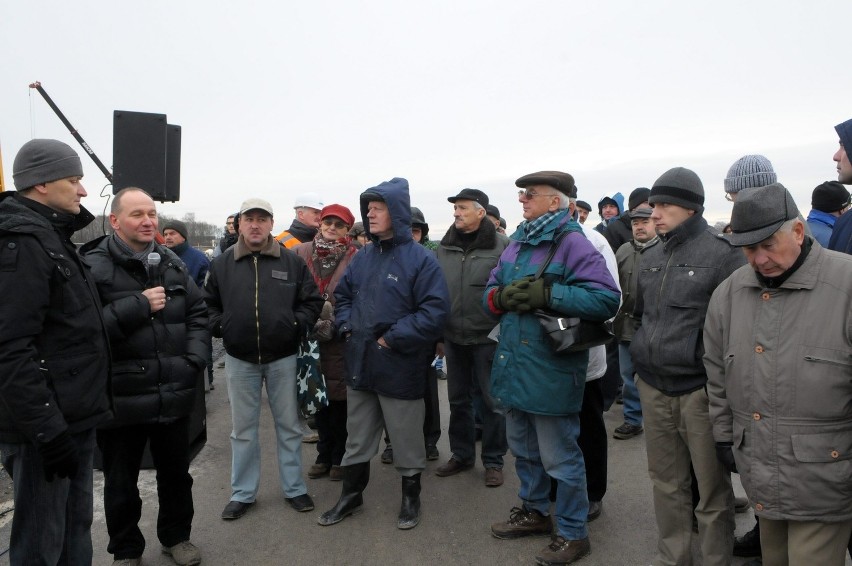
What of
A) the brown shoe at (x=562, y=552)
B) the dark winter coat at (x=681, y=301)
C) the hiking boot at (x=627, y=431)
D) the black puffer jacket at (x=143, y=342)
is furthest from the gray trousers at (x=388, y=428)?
the hiking boot at (x=627, y=431)

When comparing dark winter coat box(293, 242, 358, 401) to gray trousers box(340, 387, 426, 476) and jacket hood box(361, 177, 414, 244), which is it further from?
jacket hood box(361, 177, 414, 244)

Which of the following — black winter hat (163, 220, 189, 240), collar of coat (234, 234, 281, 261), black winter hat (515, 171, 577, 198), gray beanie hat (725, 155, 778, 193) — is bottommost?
black winter hat (163, 220, 189, 240)

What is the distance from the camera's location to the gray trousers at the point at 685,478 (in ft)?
9.37

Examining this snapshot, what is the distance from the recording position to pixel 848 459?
7.07 feet

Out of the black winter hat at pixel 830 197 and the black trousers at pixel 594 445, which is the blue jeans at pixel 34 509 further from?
the black winter hat at pixel 830 197

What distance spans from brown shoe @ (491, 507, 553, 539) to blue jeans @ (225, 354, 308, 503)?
1.51 metres

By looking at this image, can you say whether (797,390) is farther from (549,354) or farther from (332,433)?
(332,433)

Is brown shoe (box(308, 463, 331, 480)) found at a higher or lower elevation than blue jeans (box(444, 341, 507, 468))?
lower

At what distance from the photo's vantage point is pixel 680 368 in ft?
9.46

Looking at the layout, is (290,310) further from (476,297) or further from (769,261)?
(769,261)

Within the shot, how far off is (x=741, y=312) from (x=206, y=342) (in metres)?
2.98

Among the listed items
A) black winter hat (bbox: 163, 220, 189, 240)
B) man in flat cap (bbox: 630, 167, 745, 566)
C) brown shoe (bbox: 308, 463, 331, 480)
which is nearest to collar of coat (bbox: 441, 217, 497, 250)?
man in flat cap (bbox: 630, 167, 745, 566)

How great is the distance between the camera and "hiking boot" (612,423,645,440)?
209 inches

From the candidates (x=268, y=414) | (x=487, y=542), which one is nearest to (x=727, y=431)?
(x=487, y=542)
